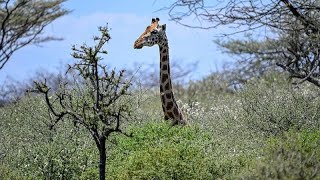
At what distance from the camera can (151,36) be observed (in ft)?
41.2

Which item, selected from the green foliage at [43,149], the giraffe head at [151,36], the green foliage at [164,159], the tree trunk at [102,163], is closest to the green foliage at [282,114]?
the green foliage at [164,159]

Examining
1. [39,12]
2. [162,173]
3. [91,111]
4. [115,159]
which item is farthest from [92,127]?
[39,12]

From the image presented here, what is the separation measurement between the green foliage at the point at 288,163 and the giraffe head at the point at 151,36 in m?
4.94

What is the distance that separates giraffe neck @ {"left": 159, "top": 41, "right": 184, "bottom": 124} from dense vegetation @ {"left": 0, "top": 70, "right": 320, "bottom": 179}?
1.80 feet

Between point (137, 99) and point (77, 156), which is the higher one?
point (137, 99)

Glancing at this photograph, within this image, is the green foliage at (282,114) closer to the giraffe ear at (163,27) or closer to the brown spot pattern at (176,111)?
the brown spot pattern at (176,111)

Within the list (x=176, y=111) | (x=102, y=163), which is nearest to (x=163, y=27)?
(x=176, y=111)

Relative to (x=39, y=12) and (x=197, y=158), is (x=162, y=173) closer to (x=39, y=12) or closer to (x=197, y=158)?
(x=197, y=158)

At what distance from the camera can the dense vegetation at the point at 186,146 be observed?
301 inches

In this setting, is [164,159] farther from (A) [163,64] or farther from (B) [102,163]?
(A) [163,64]

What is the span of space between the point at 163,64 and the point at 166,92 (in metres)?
0.51

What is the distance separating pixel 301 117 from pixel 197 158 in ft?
12.0

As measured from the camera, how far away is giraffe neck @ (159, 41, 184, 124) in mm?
12197

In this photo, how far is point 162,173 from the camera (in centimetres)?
818
